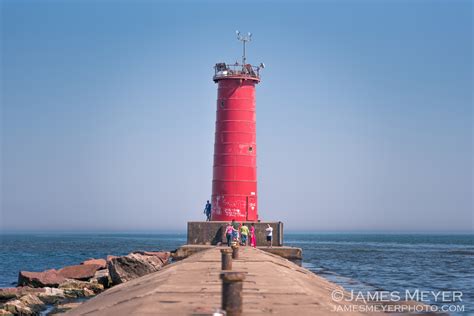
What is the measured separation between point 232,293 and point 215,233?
2279 centimetres

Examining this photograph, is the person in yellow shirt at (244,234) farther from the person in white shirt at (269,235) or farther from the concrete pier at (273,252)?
the person in white shirt at (269,235)

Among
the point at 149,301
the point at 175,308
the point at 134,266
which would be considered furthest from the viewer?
the point at 134,266

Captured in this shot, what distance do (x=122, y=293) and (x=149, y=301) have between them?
3.80 meters

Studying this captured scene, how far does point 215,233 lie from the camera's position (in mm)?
33625

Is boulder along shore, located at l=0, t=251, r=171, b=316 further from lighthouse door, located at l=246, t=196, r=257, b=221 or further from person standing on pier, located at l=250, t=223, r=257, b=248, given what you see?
lighthouse door, located at l=246, t=196, r=257, b=221

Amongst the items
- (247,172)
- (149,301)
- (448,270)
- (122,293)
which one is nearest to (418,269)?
(448,270)

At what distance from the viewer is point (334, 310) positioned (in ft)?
41.2

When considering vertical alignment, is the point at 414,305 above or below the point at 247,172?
below

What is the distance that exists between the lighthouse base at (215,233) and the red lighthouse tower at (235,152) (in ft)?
2.68

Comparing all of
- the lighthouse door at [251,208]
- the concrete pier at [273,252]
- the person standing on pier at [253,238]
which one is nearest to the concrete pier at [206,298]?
the concrete pier at [273,252]

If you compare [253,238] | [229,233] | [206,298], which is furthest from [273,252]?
[206,298]

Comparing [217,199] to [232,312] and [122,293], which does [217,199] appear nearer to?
[122,293]

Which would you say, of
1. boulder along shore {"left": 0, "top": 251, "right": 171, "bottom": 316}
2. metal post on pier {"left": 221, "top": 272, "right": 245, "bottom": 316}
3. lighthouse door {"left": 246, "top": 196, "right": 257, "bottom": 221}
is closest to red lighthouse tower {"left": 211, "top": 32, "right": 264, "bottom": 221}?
lighthouse door {"left": 246, "top": 196, "right": 257, "bottom": 221}

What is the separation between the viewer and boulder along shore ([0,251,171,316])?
63.5 feet
